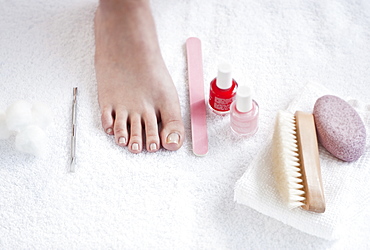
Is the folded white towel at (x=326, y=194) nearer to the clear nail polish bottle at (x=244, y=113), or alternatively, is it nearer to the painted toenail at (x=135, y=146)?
the clear nail polish bottle at (x=244, y=113)

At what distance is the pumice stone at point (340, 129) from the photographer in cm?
98

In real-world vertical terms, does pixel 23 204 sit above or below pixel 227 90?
below

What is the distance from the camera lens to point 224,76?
1.02 metres

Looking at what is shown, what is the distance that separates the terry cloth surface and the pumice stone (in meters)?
0.10

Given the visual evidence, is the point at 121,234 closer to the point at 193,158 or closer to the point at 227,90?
the point at 193,158

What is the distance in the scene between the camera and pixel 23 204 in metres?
1.00

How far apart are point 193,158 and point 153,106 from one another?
0.15 metres

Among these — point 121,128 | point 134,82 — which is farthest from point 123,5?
point 121,128

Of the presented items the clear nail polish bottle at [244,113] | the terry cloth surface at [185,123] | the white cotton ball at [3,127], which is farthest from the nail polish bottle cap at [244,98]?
the white cotton ball at [3,127]

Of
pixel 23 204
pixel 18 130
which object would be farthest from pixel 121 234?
pixel 18 130

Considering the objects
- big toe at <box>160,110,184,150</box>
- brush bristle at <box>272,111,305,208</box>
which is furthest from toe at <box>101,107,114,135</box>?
brush bristle at <box>272,111,305,208</box>

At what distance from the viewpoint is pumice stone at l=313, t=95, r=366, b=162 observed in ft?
3.21

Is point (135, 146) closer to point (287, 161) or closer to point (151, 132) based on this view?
point (151, 132)

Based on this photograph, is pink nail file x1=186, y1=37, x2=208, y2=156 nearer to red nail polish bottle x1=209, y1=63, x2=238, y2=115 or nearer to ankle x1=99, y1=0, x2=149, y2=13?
red nail polish bottle x1=209, y1=63, x2=238, y2=115
